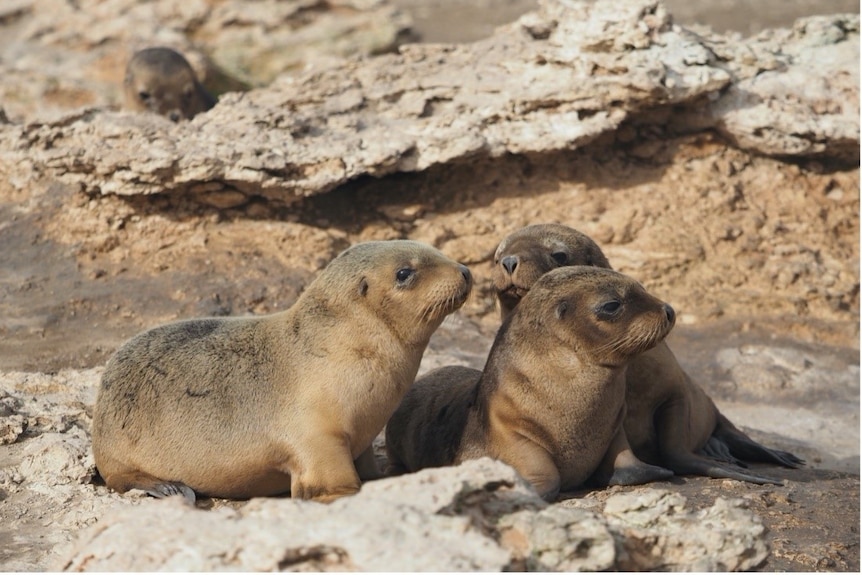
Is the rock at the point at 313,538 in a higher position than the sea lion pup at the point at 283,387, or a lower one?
higher

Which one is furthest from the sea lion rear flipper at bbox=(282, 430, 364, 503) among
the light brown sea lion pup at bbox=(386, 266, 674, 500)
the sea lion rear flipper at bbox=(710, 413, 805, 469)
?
the sea lion rear flipper at bbox=(710, 413, 805, 469)

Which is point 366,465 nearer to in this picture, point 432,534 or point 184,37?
point 432,534

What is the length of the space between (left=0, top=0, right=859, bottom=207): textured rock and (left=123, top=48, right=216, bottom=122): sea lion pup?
Result: 1.86 m

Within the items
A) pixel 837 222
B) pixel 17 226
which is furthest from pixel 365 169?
pixel 837 222

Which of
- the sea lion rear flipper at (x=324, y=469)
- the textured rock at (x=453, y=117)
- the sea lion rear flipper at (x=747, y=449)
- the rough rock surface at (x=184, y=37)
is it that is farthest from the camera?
the rough rock surface at (x=184, y=37)

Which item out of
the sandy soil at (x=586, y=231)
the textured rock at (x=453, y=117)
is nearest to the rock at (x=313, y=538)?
the sandy soil at (x=586, y=231)

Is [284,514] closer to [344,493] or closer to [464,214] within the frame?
[344,493]

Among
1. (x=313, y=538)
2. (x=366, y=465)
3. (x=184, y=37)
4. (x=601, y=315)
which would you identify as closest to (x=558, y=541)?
(x=313, y=538)

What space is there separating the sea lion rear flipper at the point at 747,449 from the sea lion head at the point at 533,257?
125cm

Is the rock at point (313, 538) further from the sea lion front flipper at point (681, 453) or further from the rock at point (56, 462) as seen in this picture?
the sea lion front flipper at point (681, 453)

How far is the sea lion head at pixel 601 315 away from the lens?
5.98 meters

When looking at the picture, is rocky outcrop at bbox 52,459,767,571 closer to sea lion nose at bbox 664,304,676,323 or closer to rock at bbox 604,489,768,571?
Result: rock at bbox 604,489,768,571

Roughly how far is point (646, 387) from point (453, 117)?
3818mm

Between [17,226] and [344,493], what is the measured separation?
522 centimetres
